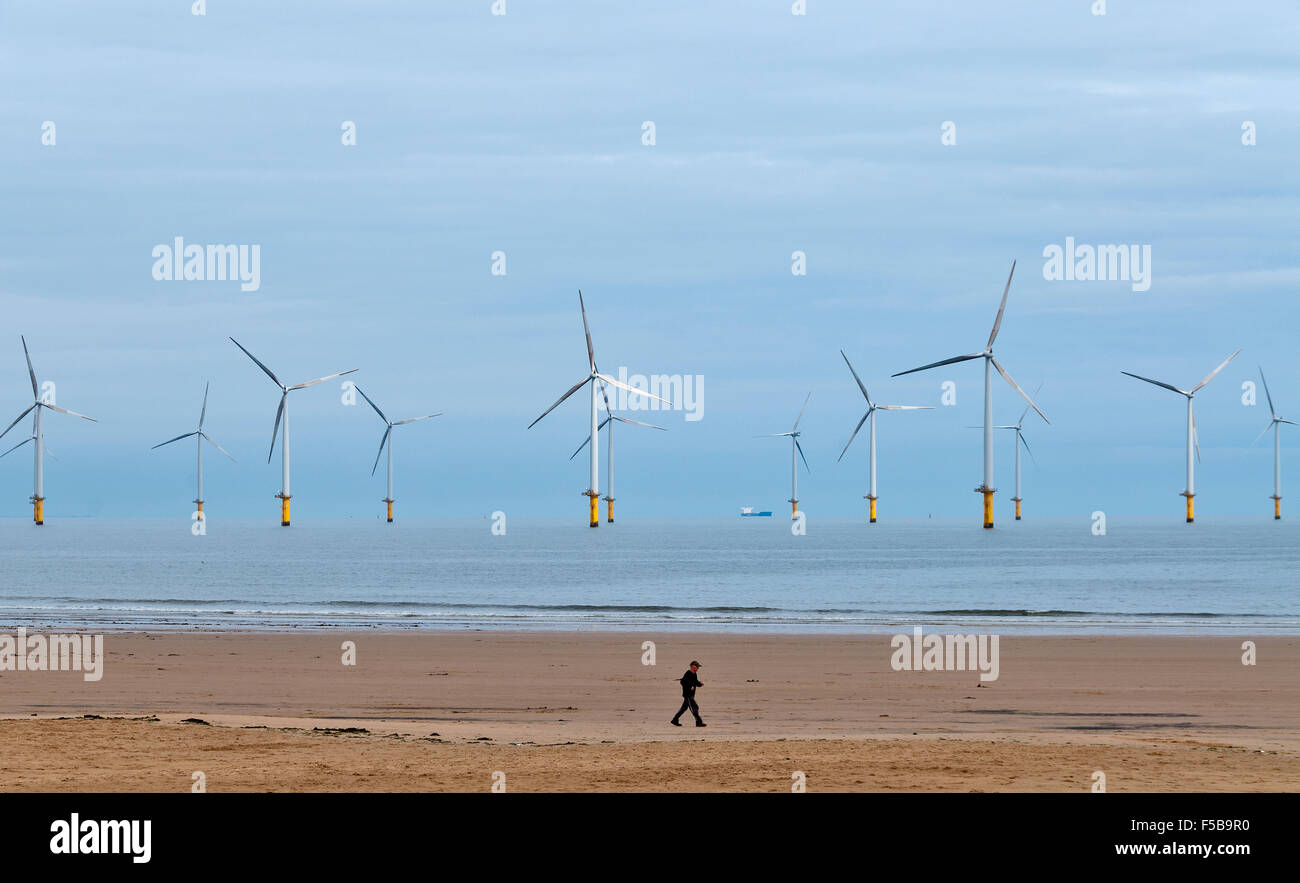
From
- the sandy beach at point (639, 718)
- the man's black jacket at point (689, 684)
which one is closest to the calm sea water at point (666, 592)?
the sandy beach at point (639, 718)

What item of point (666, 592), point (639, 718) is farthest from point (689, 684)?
point (666, 592)

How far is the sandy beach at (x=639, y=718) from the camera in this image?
65.8ft

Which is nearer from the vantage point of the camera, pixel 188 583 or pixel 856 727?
pixel 856 727

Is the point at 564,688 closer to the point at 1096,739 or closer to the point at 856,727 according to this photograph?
the point at 856,727

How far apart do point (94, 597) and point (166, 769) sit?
7451 cm

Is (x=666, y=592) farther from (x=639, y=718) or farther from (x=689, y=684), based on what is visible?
(x=689, y=684)

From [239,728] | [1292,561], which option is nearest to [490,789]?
[239,728]

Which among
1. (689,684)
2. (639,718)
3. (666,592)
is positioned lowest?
(666,592)

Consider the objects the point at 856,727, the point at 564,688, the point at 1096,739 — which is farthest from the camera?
the point at 564,688

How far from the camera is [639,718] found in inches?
1166

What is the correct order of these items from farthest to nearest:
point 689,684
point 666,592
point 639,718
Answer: point 666,592
point 639,718
point 689,684

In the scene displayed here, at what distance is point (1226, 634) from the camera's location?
5722 centimetres

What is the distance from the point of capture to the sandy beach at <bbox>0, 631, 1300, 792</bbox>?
20.0 m

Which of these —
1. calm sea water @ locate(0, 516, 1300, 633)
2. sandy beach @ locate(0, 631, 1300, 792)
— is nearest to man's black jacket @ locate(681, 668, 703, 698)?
sandy beach @ locate(0, 631, 1300, 792)
